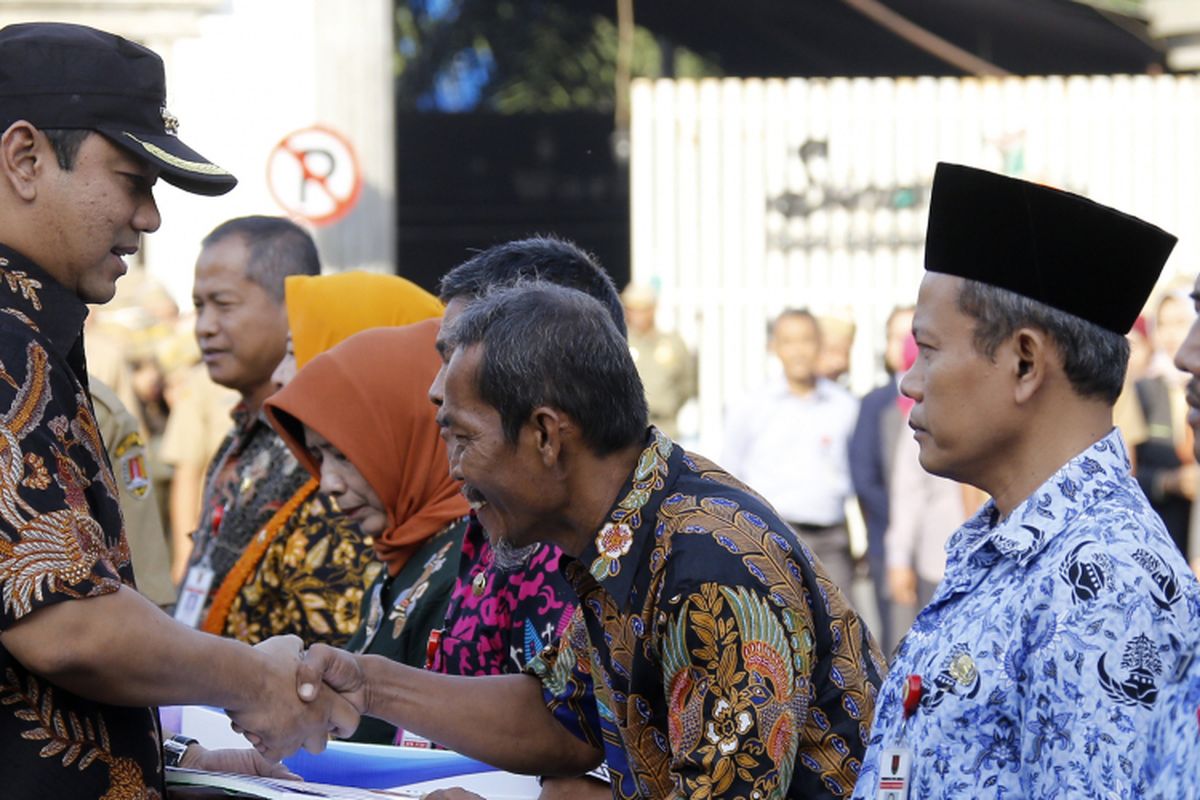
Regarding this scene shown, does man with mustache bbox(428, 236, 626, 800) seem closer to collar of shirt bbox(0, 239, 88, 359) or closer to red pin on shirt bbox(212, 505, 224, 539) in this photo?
collar of shirt bbox(0, 239, 88, 359)

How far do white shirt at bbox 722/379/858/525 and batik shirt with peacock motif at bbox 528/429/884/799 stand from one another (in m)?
6.23

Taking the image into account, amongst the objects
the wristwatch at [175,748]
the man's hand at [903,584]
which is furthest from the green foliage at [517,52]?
the wristwatch at [175,748]

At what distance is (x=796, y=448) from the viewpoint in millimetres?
9195

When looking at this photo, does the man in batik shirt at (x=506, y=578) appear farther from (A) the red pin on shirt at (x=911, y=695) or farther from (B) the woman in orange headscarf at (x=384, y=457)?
(A) the red pin on shirt at (x=911, y=695)

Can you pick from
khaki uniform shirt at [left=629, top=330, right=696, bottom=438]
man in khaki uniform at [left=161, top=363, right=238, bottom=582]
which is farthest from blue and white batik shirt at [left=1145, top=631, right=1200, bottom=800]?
khaki uniform shirt at [left=629, top=330, right=696, bottom=438]

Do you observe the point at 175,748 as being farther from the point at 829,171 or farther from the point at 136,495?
the point at 829,171

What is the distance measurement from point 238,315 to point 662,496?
2812 millimetres

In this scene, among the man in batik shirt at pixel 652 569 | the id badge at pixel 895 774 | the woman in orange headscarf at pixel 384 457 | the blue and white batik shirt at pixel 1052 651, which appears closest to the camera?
the blue and white batik shirt at pixel 1052 651

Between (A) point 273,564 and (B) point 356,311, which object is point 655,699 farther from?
(B) point 356,311

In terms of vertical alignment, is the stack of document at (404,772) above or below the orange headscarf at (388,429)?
below

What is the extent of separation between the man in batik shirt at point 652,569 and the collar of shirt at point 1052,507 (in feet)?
0.93

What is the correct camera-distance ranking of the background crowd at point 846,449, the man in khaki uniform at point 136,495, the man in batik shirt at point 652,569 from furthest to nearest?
1. the background crowd at point 846,449
2. the man in khaki uniform at point 136,495
3. the man in batik shirt at point 652,569

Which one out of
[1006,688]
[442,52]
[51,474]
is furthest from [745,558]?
[442,52]

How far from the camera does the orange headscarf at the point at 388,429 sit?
4.04 metres
